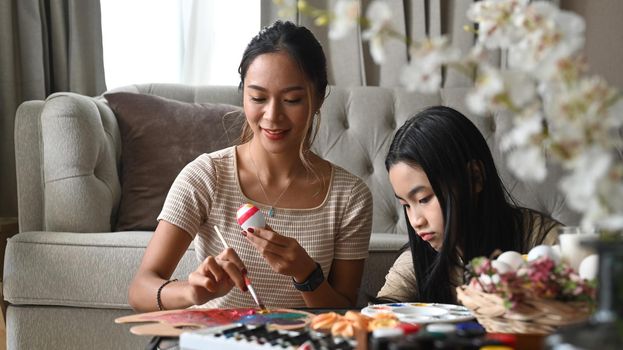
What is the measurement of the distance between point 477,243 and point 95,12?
7.12 feet

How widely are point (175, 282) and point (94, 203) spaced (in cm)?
101

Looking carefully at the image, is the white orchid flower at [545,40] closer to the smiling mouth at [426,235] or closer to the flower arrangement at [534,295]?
the flower arrangement at [534,295]

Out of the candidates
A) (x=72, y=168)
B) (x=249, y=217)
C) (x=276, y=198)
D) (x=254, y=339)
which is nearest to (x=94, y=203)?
(x=72, y=168)

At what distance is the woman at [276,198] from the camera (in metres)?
1.91

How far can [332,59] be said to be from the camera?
3.58 m

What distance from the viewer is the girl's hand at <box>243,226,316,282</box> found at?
160 centimetres

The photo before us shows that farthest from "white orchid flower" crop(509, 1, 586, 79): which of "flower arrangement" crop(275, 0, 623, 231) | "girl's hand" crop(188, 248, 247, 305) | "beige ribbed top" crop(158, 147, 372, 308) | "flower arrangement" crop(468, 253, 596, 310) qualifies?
"beige ribbed top" crop(158, 147, 372, 308)

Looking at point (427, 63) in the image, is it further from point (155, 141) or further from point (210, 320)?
point (155, 141)

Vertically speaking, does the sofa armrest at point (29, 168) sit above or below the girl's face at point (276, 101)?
below

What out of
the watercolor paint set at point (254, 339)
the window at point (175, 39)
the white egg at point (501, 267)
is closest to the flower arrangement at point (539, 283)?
the white egg at point (501, 267)

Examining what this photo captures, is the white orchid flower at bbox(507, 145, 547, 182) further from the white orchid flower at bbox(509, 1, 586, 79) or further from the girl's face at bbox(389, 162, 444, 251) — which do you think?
the girl's face at bbox(389, 162, 444, 251)

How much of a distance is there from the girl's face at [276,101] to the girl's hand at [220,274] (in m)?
0.47

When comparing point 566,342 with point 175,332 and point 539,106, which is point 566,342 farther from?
point 175,332

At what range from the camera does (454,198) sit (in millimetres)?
1771
